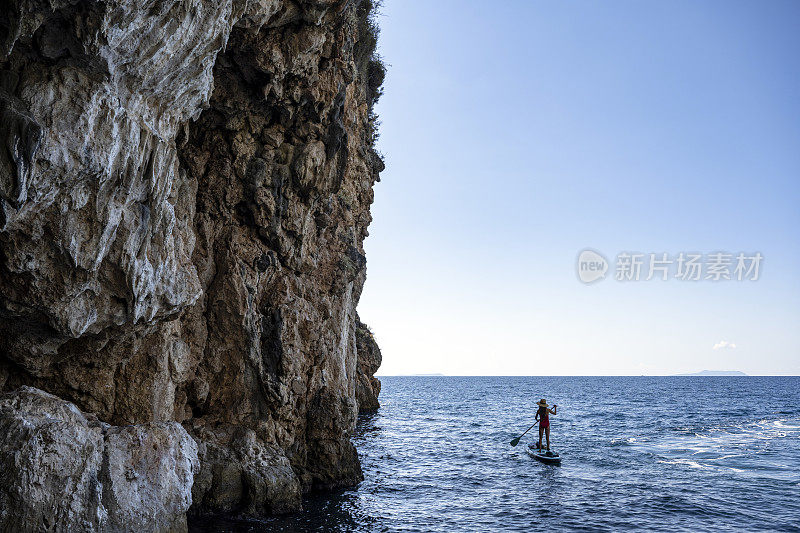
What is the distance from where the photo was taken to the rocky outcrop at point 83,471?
8.04 meters

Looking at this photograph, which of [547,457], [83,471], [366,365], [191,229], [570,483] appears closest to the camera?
[83,471]

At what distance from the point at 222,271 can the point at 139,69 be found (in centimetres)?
673

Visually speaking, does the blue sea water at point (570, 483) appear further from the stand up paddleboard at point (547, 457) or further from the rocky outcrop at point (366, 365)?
the rocky outcrop at point (366, 365)

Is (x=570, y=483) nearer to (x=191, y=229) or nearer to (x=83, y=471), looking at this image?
(x=191, y=229)

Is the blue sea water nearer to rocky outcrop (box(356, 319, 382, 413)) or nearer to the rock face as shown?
the rock face

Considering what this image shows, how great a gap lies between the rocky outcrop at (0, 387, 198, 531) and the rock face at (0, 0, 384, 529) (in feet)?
0.30

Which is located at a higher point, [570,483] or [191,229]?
[191,229]

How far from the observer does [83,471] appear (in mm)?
8641

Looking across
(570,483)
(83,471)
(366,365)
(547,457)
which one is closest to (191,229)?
(83,471)

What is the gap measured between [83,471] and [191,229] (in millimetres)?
7069

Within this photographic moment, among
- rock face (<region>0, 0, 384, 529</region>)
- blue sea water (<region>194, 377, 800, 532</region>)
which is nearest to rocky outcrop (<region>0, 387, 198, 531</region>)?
rock face (<region>0, 0, 384, 529</region>)

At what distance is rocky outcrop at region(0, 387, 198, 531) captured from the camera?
8039 mm

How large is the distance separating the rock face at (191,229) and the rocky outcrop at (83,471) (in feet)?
0.30

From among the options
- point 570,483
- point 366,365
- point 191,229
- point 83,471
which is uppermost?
point 191,229
